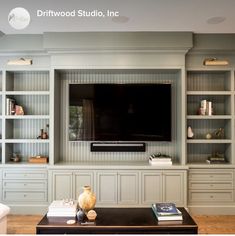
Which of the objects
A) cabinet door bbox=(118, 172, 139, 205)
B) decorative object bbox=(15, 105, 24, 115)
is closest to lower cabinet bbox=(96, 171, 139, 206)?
cabinet door bbox=(118, 172, 139, 205)

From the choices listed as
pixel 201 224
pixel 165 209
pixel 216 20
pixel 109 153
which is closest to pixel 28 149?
pixel 109 153

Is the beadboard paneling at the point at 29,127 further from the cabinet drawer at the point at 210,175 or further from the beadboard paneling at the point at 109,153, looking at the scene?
the cabinet drawer at the point at 210,175

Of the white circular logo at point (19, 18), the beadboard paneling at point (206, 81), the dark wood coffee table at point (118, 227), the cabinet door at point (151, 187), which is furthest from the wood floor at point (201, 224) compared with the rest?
the white circular logo at point (19, 18)

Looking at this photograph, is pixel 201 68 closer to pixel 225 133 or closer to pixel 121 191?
pixel 225 133

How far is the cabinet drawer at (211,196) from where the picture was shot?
3.95 meters

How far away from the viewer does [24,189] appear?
156 inches

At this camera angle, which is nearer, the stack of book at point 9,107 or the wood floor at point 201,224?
the wood floor at point 201,224

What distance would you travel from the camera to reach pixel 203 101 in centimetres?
405

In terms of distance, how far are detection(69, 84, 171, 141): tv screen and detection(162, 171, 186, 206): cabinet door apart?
0.56 meters

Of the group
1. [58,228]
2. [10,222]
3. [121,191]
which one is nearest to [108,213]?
[58,228]

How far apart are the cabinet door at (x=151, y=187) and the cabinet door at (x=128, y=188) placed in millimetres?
101

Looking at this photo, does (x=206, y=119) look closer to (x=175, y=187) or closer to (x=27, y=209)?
(x=175, y=187)

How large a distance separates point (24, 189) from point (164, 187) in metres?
2.04

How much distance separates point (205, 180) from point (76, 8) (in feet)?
9.54
